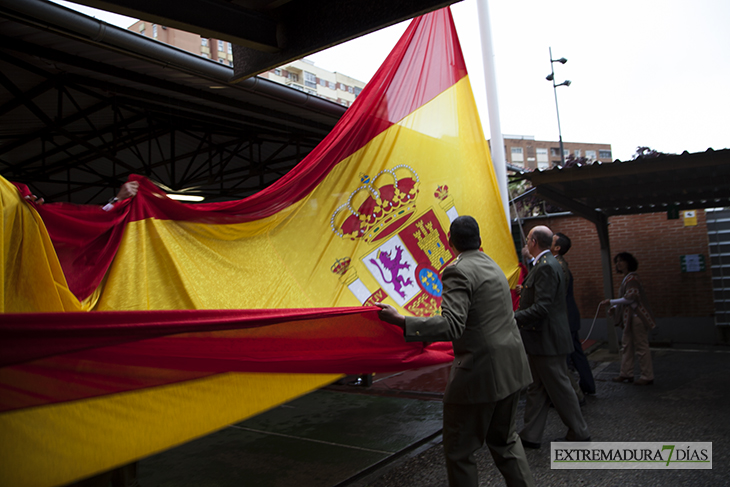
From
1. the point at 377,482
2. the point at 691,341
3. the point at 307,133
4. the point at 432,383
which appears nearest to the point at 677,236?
the point at 691,341

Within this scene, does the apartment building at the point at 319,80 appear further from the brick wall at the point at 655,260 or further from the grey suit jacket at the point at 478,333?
the grey suit jacket at the point at 478,333

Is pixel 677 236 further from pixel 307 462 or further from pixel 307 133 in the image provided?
pixel 307 462

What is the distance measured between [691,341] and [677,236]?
6.79 feet

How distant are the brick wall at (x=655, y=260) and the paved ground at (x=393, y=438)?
3.53m

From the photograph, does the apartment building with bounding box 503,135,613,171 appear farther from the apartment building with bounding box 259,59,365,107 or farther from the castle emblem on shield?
the castle emblem on shield

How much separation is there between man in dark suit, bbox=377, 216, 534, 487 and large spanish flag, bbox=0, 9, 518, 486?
0.49 meters

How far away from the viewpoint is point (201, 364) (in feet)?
7.59

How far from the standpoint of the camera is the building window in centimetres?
6194

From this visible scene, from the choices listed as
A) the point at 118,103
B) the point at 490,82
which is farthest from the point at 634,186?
the point at 118,103

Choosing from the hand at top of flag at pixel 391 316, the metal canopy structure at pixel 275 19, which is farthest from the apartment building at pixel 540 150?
the hand at top of flag at pixel 391 316

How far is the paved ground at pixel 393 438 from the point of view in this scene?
3.78 metres

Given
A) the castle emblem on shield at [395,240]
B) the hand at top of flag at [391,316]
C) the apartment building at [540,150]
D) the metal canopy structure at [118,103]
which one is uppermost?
the apartment building at [540,150]

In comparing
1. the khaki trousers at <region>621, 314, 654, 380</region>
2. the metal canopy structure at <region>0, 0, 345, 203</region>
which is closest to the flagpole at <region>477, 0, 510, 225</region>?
the metal canopy structure at <region>0, 0, 345, 203</region>

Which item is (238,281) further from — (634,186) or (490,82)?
(634,186)
